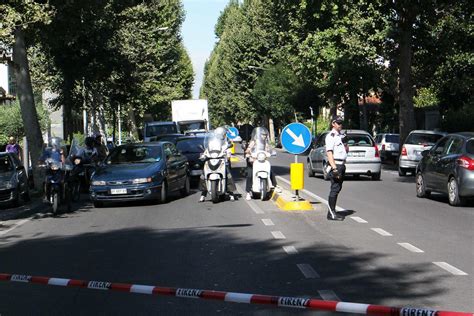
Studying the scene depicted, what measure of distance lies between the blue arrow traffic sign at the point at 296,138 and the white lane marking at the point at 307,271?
21.8 ft

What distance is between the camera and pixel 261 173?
16.2 metres

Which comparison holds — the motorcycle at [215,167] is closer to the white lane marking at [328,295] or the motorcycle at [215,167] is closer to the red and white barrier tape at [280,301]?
the red and white barrier tape at [280,301]

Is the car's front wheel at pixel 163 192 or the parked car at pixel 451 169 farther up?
the parked car at pixel 451 169

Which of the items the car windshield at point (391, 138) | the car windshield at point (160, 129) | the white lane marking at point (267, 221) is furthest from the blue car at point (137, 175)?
the car windshield at point (391, 138)

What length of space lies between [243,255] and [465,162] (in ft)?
24.3

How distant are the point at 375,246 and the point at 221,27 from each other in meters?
105

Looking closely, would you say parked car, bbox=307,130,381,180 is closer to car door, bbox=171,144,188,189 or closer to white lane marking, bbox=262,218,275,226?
car door, bbox=171,144,188,189

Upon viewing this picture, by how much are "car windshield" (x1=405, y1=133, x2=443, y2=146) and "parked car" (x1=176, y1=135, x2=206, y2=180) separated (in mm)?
8354

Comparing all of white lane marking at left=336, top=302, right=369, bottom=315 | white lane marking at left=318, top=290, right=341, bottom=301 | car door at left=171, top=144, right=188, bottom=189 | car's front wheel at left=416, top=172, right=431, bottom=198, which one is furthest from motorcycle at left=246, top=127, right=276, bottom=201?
white lane marking at left=336, top=302, right=369, bottom=315

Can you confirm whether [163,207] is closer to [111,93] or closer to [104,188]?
[104,188]

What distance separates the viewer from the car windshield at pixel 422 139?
2630 cm

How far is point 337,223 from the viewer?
12.1 m

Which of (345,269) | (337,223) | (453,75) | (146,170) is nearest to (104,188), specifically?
(146,170)

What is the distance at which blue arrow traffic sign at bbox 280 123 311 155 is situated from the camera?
581 inches
